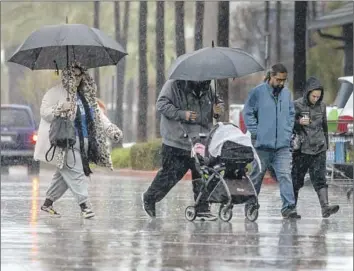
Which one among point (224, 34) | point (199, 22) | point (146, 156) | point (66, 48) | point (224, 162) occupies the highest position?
point (199, 22)

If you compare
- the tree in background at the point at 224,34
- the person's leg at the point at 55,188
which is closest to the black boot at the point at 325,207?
the person's leg at the point at 55,188

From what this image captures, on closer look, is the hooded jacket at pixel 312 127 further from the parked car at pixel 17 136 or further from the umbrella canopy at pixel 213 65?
the parked car at pixel 17 136

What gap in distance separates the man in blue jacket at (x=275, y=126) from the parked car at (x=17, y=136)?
14472 millimetres

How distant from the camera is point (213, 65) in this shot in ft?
47.8

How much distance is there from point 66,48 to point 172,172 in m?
2.06

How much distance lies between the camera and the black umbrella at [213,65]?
14.4 meters

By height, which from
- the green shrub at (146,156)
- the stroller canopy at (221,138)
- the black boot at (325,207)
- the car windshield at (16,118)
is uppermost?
the stroller canopy at (221,138)

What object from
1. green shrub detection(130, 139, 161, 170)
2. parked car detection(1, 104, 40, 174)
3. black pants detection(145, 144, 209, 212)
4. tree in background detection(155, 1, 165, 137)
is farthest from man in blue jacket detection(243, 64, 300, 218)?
tree in background detection(155, 1, 165, 137)

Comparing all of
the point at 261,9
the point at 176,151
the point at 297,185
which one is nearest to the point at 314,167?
the point at 297,185

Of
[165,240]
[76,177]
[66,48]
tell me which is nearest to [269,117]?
[76,177]

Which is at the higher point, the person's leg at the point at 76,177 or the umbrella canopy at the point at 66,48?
the umbrella canopy at the point at 66,48

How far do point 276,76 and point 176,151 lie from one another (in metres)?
1.50

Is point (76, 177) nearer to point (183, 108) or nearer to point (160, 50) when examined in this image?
point (183, 108)

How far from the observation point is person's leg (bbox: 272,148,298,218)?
49.6 ft
